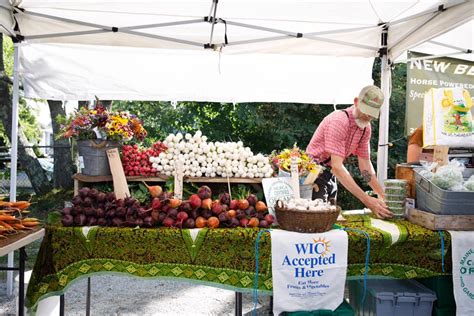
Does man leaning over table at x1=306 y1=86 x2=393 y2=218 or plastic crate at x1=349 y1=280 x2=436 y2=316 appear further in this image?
man leaning over table at x1=306 y1=86 x2=393 y2=218

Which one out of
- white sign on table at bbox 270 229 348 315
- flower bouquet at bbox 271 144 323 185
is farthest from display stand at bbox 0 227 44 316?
flower bouquet at bbox 271 144 323 185

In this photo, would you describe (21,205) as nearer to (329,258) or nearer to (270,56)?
(329,258)

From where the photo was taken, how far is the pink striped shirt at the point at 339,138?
131 inches

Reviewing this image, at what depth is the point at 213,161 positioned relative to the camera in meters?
3.33

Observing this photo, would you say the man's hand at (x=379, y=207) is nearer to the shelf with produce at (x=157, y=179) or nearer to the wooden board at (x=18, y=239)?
the shelf with produce at (x=157, y=179)

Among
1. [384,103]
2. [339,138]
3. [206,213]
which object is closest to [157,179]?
[206,213]

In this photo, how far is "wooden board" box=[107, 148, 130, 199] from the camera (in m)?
3.04

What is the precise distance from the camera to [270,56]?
5.24m

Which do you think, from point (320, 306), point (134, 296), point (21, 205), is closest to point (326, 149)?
point (320, 306)

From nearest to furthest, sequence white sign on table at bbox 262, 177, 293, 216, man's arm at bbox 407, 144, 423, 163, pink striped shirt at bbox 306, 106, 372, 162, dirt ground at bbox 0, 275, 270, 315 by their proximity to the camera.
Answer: white sign on table at bbox 262, 177, 293, 216 < pink striped shirt at bbox 306, 106, 372, 162 < dirt ground at bbox 0, 275, 270, 315 < man's arm at bbox 407, 144, 423, 163

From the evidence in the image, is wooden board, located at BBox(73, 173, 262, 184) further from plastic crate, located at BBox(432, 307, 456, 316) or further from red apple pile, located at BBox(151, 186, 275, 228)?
plastic crate, located at BBox(432, 307, 456, 316)

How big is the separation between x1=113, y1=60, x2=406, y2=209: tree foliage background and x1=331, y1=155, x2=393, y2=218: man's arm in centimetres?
620

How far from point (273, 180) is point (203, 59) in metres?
2.55

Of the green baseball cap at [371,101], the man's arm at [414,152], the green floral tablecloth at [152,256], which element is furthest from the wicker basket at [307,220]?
the man's arm at [414,152]
